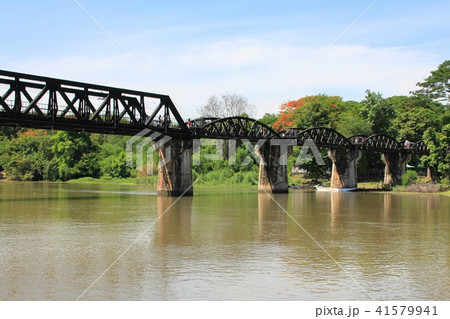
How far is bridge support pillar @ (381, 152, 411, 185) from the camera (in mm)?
93938

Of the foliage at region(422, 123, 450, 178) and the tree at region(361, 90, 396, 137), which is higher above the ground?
the tree at region(361, 90, 396, 137)

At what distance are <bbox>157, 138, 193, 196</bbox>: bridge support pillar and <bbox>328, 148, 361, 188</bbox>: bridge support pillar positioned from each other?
110 feet

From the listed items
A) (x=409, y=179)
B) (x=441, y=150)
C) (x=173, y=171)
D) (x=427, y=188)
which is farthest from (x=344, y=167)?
(x=173, y=171)

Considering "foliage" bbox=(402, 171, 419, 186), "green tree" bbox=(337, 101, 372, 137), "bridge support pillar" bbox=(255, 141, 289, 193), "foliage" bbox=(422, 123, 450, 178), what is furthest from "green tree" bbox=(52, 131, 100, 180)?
"foliage" bbox=(422, 123, 450, 178)

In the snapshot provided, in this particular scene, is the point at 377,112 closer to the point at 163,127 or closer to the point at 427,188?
the point at 427,188

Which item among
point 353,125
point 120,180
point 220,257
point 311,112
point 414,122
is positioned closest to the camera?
point 220,257

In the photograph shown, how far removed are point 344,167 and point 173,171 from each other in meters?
36.5

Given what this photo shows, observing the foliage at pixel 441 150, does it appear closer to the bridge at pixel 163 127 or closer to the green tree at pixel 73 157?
the bridge at pixel 163 127

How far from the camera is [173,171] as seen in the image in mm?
56469

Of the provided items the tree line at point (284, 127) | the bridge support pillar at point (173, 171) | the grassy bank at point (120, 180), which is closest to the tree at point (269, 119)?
the tree line at point (284, 127)

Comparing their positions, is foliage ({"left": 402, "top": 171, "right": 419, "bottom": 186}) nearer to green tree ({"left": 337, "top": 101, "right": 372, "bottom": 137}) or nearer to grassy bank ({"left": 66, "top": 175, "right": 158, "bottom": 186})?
green tree ({"left": 337, "top": 101, "right": 372, "bottom": 137})

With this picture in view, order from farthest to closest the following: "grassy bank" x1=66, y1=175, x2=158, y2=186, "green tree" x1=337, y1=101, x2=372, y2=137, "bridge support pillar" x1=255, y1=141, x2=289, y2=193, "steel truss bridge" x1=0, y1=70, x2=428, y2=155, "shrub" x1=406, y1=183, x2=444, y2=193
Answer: "green tree" x1=337, y1=101, x2=372, y2=137, "grassy bank" x1=66, y1=175, x2=158, y2=186, "bridge support pillar" x1=255, y1=141, x2=289, y2=193, "shrub" x1=406, y1=183, x2=444, y2=193, "steel truss bridge" x1=0, y1=70, x2=428, y2=155

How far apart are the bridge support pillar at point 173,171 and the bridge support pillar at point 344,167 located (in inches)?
1319
